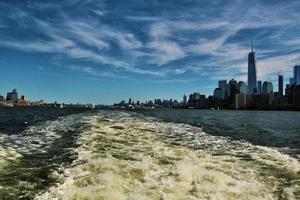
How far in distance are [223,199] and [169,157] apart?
6250 millimetres

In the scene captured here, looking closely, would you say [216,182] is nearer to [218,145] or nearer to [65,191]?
[65,191]

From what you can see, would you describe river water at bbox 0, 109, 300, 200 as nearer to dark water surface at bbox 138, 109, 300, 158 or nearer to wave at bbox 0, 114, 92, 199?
wave at bbox 0, 114, 92, 199

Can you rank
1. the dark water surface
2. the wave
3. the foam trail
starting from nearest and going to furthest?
the foam trail < the wave < the dark water surface

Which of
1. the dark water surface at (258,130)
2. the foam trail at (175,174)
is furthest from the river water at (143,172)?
the dark water surface at (258,130)

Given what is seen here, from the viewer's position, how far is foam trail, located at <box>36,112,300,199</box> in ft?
35.0

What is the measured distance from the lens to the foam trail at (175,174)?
35.0ft

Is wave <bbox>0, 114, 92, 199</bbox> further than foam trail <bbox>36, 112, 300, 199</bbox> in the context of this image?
Yes

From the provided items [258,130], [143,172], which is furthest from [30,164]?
[258,130]

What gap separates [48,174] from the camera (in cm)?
1279

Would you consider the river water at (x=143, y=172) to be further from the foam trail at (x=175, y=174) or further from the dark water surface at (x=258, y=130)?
the dark water surface at (x=258, y=130)

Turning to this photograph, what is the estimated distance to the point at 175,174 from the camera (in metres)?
12.8

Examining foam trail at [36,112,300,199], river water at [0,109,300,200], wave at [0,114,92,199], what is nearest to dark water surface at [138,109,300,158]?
foam trail at [36,112,300,199]

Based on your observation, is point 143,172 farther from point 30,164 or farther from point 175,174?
point 30,164

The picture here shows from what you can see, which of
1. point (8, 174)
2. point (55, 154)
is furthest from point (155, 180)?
point (55, 154)
